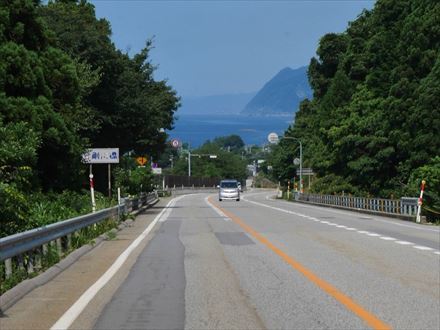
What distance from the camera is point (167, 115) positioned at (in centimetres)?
4584

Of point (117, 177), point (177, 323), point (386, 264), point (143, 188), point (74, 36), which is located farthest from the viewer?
point (143, 188)

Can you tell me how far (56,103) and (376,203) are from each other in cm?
2115

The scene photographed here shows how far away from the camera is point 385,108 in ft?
159

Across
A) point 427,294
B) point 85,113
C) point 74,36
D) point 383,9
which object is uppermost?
point 383,9

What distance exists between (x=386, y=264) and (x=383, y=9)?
140 ft

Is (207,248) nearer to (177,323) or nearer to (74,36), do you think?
(177,323)

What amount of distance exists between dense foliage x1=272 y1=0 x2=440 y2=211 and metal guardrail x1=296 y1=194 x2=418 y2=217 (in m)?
1.48

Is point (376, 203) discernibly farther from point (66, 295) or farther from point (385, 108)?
point (66, 295)

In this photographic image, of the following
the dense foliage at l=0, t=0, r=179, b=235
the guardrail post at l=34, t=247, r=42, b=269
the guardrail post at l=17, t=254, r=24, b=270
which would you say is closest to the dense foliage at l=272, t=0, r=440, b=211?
the dense foliage at l=0, t=0, r=179, b=235

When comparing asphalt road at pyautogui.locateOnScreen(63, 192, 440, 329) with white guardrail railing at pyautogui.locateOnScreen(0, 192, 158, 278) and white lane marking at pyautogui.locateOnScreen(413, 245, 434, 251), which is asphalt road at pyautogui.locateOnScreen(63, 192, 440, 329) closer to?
white lane marking at pyautogui.locateOnScreen(413, 245, 434, 251)

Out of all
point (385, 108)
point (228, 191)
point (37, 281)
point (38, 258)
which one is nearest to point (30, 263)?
point (38, 258)

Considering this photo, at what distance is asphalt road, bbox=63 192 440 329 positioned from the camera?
27.3 ft

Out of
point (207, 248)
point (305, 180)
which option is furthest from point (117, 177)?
point (305, 180)

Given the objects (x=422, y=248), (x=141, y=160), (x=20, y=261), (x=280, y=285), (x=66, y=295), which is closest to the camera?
(x=66, y=295)
